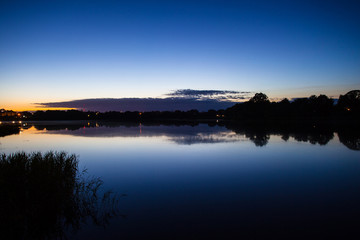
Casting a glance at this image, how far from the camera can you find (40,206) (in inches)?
318

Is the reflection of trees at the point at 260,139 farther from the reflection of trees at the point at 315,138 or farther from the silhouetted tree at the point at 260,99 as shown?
the silhouetted tree at the point at 260,99

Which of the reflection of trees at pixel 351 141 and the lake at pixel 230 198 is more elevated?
the lake at pixel 230 198

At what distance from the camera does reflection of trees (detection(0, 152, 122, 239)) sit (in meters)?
7.15

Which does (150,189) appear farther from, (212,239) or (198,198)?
(212,239)

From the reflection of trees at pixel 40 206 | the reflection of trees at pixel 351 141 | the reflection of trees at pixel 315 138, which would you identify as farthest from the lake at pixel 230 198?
the reflection of trees at pixel 315 138

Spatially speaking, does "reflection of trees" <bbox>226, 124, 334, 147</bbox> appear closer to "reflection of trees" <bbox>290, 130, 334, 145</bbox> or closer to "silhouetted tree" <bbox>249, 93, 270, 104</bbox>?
"reflection of trees" <bbox>290, 130, 334, 145</bbox>

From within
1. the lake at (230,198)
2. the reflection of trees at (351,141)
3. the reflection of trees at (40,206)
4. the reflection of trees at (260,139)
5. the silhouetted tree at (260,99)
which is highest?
the silhouetted tree at (260,99)

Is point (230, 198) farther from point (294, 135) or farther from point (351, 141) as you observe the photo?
point (294, 135)

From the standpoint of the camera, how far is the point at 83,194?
10695 mm

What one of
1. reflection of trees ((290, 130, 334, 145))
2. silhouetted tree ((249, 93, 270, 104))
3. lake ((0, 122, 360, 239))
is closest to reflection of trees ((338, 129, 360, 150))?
reflection of trees ((290, 130, 334, 145))

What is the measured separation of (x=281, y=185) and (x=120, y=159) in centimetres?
1353

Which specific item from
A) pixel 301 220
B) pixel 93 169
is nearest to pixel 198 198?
pixel 301 220

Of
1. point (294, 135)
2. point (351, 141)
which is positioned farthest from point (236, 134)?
point (351, 141)

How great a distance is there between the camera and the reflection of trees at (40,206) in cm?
715
